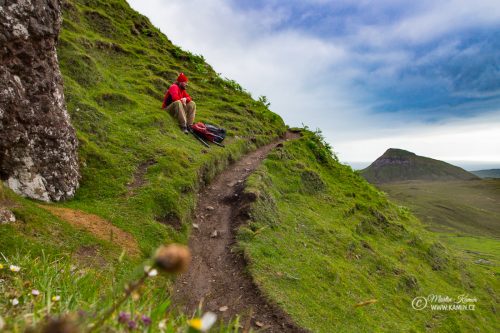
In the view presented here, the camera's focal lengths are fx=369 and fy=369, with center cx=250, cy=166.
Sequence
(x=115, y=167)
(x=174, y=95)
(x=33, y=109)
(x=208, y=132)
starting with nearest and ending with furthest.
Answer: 1. (x=33, y=109)
2. (x=115, y=167)
3. (x=174, y=95)
4. (x=208, y=132)

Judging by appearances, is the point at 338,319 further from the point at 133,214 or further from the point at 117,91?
the point at 117,91

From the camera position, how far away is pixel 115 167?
1321cm

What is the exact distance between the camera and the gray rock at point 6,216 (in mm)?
7706

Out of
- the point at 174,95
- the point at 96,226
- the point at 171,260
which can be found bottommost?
the point at 96,226

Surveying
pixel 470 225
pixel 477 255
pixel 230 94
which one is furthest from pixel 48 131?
pixel 470 225

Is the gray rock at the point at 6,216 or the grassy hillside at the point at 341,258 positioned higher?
the gray rock at the point at 6,216

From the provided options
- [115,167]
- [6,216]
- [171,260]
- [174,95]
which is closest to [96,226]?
[6,216]

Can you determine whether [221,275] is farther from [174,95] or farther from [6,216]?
[174,95]

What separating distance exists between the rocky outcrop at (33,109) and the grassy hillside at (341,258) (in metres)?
6.10

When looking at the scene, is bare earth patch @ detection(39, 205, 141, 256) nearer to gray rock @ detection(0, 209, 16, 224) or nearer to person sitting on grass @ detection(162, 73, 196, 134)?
gray rock @ detection(0, 209, 16, 224)

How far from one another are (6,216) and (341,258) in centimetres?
1201

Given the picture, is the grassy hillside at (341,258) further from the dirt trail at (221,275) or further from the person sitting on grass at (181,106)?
the person sitting on grass at (181,106)

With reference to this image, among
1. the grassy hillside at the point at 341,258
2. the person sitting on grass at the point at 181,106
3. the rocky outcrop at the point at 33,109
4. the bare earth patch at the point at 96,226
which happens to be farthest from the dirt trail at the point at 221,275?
the person sitting on grass at the point at 181,106

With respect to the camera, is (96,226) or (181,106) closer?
(96,226)
